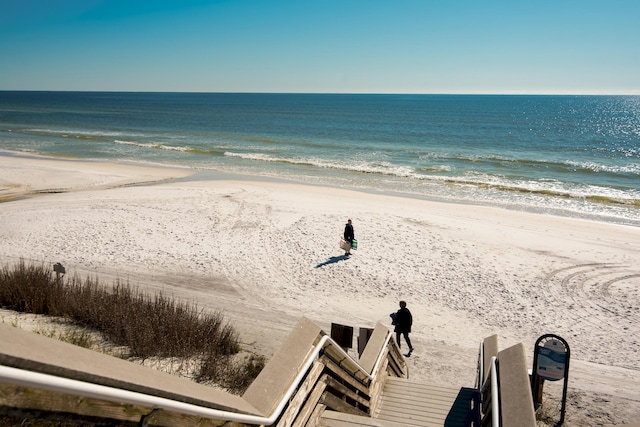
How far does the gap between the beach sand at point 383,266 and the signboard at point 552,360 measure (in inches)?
75.3

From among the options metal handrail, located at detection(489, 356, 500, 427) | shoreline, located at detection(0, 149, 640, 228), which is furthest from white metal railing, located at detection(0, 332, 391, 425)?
shoreline, located at detection(0, 149, 640, 228)

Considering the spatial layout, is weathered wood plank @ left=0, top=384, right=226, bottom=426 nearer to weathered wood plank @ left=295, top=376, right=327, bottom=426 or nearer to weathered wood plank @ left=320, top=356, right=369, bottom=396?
weathered wood plank @ left=295, top=376, right=327, bottom=426

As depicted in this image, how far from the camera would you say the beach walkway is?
6.00ft

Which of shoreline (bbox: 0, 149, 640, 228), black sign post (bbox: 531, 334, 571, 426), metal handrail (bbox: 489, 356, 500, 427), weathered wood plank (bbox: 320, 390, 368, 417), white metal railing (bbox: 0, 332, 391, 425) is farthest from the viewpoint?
shoreline (bbox: 0, 149, 640, 228)

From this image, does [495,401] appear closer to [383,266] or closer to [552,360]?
[552,360]

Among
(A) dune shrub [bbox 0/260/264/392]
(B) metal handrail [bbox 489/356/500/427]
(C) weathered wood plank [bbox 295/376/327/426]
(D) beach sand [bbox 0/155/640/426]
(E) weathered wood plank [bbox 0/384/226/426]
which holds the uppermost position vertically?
(E) weathered wood plank [bbox 0/384/226/426]

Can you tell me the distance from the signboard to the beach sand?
191 centimetres

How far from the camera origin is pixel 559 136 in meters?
71.8

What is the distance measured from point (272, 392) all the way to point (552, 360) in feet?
17.5

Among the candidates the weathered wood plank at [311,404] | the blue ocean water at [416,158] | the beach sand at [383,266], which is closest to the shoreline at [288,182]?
the blue ocean water at [416,158]

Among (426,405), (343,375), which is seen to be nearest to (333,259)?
(426,405)

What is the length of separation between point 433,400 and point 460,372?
11.9 ft

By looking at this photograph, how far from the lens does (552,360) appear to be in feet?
24.1

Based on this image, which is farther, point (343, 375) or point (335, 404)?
point (343, 375)
